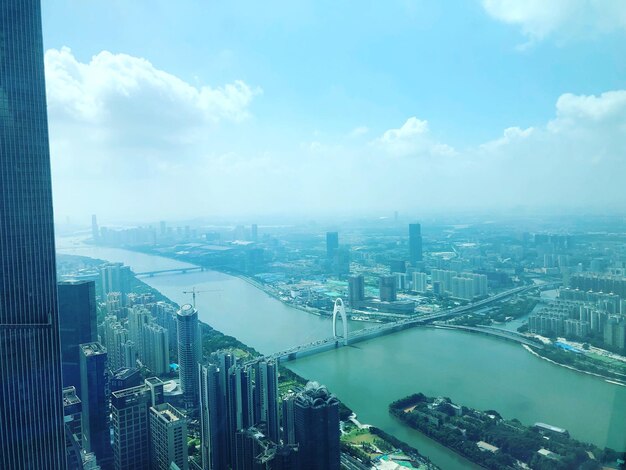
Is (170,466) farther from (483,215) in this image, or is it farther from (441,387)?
(483,215)

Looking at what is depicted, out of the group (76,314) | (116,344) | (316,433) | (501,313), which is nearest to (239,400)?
(316,433)

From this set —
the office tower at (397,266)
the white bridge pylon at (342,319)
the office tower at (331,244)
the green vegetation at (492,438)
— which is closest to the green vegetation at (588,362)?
the green vegetation at (492,438)

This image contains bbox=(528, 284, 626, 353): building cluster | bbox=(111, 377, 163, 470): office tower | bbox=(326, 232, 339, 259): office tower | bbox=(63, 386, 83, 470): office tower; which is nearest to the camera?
bbox=(63, 386, 83, 470): office tower

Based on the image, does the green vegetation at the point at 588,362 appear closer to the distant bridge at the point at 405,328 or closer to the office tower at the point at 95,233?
the distant bridge at the point at 405,328

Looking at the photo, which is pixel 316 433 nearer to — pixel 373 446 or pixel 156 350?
pixel 373 446

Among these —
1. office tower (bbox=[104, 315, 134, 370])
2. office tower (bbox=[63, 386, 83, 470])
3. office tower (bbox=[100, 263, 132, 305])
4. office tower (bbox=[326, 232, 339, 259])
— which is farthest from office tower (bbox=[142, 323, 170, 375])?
office tower (bbox=[326, 232, 339, 259])

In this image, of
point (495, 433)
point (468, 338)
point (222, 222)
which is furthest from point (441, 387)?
point (222, 222)

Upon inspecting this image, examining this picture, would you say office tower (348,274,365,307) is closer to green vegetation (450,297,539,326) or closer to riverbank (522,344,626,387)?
green vegetation (450,297,539,326)
